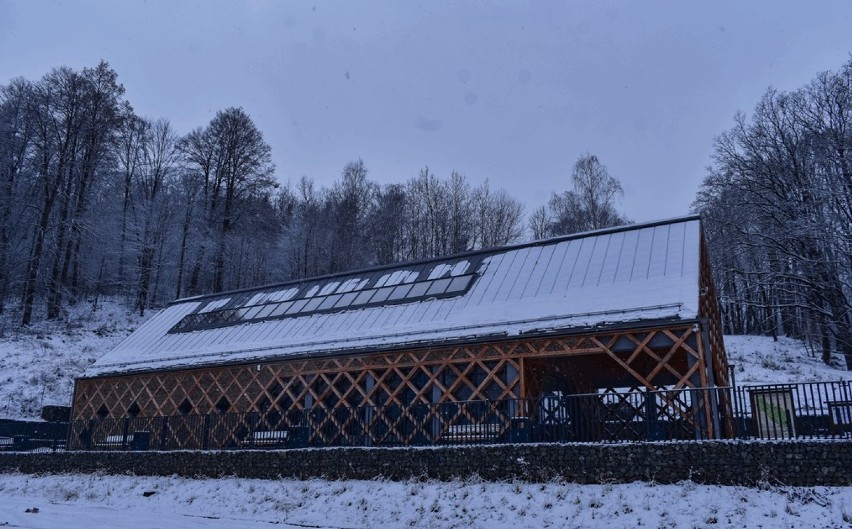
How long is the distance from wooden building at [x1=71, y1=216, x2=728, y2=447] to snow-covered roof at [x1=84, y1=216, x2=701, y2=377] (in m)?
0.06

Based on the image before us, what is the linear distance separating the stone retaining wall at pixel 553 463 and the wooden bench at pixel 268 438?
1.30 metres

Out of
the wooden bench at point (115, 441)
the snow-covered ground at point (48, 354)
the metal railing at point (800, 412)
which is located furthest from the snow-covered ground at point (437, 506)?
the snow-covered ground at point (48, 354)

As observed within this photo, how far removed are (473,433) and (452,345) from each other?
302cm

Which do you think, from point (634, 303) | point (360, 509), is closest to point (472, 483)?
point (360, 509)

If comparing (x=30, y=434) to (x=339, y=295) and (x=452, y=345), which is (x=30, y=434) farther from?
(x=452, y=345)

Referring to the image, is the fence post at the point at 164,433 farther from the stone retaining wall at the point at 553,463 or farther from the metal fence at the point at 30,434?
the metal fence at the point at 30,434

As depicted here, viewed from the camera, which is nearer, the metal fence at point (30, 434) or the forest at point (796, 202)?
the metal fence at point (30, 434)

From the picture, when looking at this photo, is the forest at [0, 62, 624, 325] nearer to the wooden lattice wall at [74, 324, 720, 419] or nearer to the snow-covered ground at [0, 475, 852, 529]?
the wooden lattice wall at [74, 324, 720, 419]

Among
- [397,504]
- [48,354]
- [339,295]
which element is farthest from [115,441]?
[48,354]

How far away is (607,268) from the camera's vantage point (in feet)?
63.4

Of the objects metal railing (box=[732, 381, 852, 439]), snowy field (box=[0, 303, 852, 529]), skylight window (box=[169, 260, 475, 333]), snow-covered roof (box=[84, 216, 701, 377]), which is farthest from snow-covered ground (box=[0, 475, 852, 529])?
skylight window (box=[169, 260, 475, 333])

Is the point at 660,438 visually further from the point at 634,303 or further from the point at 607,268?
the point at 607,268

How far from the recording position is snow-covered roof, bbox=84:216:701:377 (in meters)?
17.7

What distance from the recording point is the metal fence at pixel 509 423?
44.5ft
